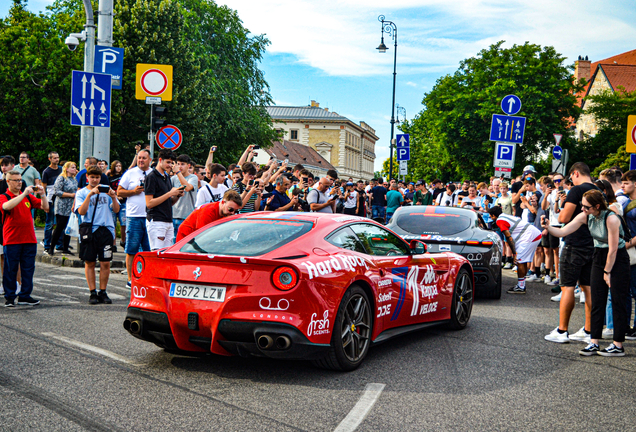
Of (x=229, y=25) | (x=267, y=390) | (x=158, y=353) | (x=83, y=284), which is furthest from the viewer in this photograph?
(x=229, y=25)

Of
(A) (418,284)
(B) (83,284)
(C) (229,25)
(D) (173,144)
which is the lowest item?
(B) (83,284)

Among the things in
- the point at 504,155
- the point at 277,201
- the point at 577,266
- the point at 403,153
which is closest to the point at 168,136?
the point at 277,201

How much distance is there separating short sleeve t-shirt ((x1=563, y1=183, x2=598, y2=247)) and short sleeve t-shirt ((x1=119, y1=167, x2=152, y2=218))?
5.72 meters

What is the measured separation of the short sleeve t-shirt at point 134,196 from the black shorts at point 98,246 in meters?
0.73

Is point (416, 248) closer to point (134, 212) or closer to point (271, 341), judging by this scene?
point (271, 341)

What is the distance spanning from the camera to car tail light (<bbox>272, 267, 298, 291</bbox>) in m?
5.04

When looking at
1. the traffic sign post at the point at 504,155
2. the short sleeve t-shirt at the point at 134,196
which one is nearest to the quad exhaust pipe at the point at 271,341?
the short sleeve t-shirt at the point at 134,196

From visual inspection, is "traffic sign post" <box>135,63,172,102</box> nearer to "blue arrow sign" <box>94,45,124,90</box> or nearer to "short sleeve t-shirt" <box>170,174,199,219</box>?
"blue arrow sign" <box>94,45,124,90</box>

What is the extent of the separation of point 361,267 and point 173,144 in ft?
37.3

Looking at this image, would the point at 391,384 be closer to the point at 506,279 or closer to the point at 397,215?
the point at 397,215

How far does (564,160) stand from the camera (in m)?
21.5

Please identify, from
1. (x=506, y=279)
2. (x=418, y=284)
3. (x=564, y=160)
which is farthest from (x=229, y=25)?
(x=418, y=284)

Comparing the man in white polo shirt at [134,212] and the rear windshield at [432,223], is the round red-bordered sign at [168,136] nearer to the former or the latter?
the man in white polo shirt at [134,212]

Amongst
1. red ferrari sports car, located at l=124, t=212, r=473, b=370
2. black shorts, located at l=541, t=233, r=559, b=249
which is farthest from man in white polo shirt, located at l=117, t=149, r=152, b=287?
black shorts, located at l=541, t=233, r=559, b=249
